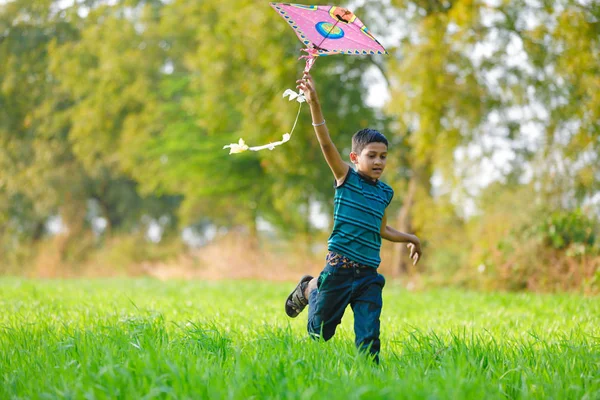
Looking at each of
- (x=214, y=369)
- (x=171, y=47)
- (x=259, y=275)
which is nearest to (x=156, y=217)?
(x=171, y=47)

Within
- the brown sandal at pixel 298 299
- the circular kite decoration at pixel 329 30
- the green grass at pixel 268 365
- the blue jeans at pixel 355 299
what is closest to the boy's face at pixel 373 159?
the blue jeans at pixel 355 299

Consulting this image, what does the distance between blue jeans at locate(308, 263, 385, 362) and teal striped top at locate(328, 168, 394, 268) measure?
0.11 metres

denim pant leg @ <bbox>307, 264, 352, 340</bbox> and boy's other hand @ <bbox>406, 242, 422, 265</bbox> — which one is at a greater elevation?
boy's other hand @ <bbox>406, 242, 422, 265</bbox>

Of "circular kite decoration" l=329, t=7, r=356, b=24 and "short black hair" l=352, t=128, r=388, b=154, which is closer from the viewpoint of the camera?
"short black hair" l=352, t=128, r=388, b=154

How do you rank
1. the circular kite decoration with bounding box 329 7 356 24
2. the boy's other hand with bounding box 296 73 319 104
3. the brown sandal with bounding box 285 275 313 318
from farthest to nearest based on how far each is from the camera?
the brown sandal with bounding box 285 275 313 318 → the circular kite decoration with bounding box 329 7 356 24 → the boy's other hand with bounding box 296 73 319 104

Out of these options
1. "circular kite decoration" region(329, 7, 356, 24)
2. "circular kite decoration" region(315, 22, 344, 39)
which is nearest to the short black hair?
"circular kite decoration" region(315, 22, 344, 39)

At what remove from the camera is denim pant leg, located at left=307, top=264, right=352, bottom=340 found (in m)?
4.44

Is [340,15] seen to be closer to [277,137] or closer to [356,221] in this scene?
[356,221]

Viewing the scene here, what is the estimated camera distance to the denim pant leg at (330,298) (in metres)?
4.44

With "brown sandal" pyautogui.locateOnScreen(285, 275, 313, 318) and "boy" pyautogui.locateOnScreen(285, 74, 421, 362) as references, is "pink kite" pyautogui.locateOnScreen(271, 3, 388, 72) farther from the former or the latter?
"brown sandal" pyautogui.locateOnScreen(285, 275, 313, 318)

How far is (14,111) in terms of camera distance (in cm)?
2925

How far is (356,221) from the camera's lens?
14.7 feet

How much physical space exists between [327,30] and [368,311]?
81.5 inches

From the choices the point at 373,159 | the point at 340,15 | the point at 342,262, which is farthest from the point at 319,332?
the point at 340,15
